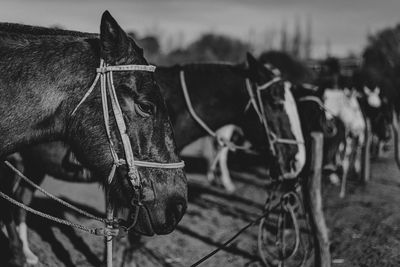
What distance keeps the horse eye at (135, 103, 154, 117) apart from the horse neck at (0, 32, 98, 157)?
318 millimetres

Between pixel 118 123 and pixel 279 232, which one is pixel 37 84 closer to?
pixel 118 123

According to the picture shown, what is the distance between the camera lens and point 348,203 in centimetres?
845

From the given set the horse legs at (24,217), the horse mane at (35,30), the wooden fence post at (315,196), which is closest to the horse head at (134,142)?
the horse mane at (35,30)

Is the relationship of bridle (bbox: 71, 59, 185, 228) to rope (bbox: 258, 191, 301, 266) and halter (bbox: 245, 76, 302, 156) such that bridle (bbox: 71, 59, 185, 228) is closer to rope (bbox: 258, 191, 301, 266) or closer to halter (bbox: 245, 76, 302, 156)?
halter (bbox: 245, 76, 302, 156)

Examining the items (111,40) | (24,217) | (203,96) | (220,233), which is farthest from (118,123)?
(220,233)

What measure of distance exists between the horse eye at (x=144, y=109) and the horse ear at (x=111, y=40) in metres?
0.29

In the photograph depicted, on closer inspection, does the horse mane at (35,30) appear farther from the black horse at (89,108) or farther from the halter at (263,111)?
the halter at (263,111)

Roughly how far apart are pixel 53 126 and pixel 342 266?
13.8ft

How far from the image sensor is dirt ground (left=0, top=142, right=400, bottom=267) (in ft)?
18.6

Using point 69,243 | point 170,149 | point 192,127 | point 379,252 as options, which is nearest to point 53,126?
point 170,149

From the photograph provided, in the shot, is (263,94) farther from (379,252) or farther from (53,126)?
(53,126)

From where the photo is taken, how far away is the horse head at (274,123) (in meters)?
5.14

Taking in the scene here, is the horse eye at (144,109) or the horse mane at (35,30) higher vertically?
the horse mane at (35,30)

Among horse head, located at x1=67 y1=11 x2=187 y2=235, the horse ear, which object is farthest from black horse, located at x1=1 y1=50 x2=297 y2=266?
the horse ear
